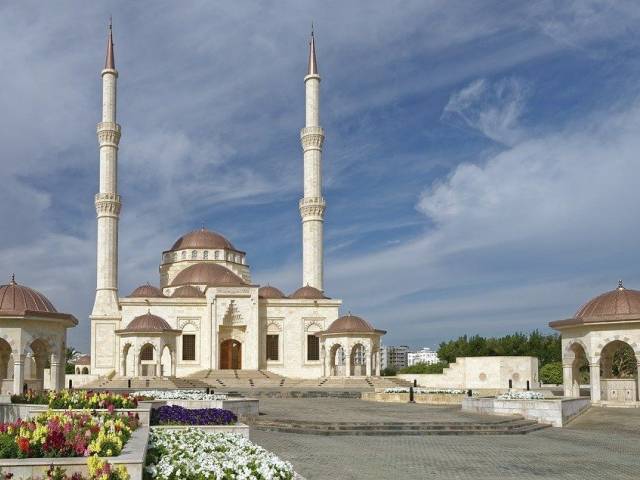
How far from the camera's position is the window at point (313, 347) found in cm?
4966

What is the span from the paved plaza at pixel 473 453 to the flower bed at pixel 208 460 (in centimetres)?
150

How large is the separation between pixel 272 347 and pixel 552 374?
17585 millimetres

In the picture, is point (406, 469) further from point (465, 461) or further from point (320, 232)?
point (320, 232)

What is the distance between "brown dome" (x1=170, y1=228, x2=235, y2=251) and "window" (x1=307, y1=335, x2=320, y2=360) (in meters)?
11.8

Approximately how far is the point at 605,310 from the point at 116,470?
1916 centimetres

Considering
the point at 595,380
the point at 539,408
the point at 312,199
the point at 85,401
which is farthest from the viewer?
the point at 312,199

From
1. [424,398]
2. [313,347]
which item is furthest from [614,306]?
[313,347]

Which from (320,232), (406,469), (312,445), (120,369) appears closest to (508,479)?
(406,469)

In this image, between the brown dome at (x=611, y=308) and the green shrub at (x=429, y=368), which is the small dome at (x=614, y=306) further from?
the green shrub at (x=429, y=368)

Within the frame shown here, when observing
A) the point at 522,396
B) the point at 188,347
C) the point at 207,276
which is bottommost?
the point at 522,396

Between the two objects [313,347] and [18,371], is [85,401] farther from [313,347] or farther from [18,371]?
[313,347]

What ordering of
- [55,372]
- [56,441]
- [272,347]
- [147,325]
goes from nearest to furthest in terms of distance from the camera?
1. [56,441]
2. [55,372]
3. [147,325]
4. [272,347]

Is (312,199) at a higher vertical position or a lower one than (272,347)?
higher

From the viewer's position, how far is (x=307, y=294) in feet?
164
